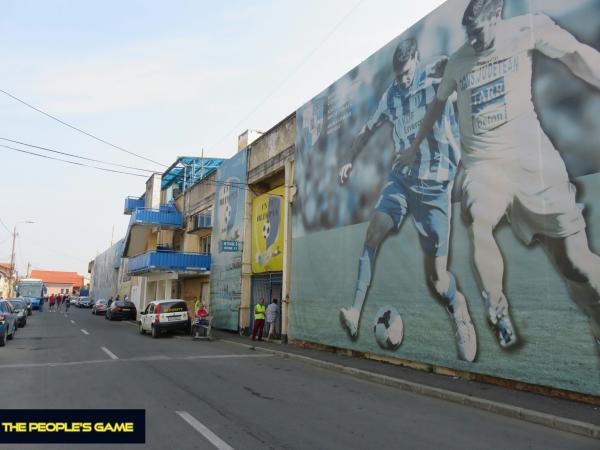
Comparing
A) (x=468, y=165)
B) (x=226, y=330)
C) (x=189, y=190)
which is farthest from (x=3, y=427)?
(x=189, y=190)

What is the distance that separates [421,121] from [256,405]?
8.65 metres

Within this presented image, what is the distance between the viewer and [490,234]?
10.3 m

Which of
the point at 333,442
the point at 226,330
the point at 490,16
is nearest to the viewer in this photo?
the point at 333,442

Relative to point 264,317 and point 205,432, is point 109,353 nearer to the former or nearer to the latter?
point 264,317

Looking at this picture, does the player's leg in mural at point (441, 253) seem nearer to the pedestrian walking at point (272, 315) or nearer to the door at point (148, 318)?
the pedestrian walking at point (272, 315)

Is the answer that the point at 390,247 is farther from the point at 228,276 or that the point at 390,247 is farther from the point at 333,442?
the point at 228,276

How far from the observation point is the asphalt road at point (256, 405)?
6.15m

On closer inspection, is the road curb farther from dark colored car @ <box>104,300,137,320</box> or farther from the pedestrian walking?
dark colored car @ <box>104,300,137,320</box>

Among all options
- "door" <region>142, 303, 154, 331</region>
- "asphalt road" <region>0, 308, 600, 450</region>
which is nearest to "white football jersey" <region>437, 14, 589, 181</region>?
"asphalt road" <region>0, 308, 600, 450</region>

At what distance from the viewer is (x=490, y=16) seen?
35.8ft

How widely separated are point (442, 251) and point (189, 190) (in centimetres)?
2580

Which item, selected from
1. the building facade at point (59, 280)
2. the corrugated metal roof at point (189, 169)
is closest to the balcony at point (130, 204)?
the corrugated metal roof at point (189, 169)

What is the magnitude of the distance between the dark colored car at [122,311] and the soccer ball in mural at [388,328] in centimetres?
2907

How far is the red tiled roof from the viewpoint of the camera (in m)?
138
